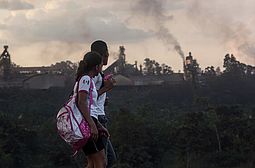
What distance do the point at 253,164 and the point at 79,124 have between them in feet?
65.1

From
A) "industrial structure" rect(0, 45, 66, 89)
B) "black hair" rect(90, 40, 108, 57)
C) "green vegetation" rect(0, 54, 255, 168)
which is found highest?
"industrial structure" rect(0, 45, 66, 89)

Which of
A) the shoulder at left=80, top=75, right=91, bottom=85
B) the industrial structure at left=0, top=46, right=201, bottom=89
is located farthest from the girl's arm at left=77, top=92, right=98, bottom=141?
the industrial structure at left=0, top=46, right=201, bottom=89

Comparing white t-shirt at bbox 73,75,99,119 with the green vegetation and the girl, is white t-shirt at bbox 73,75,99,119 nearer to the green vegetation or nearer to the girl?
the girl

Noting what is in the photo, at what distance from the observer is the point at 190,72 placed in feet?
139

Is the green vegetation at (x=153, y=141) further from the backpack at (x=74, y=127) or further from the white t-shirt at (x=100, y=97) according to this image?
the backpack at (x=74, y=127)

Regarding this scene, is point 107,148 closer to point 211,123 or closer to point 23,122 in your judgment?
point 211,123

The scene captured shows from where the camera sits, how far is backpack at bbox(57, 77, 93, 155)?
4414mm

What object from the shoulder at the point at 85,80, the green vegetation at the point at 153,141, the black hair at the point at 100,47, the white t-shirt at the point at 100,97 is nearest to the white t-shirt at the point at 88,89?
the shoulder at the point at 85,80

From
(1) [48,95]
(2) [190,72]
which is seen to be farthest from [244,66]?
(1) [48,95]

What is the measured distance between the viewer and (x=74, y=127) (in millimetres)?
4410

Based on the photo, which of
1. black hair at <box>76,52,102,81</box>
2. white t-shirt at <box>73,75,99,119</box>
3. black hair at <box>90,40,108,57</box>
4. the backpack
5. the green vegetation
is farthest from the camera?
the green vegetation

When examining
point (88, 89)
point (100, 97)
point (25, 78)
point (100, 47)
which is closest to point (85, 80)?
point (88, 89)

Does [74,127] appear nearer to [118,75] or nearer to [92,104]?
[92,104]

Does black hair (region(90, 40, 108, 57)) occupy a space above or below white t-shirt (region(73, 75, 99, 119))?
above
